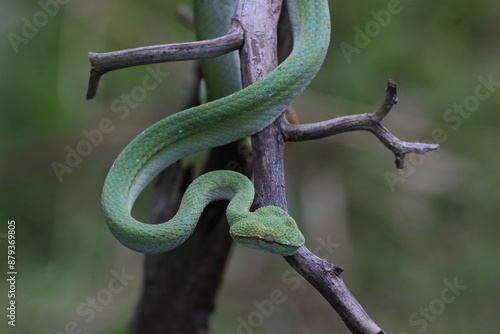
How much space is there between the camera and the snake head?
1.99 m

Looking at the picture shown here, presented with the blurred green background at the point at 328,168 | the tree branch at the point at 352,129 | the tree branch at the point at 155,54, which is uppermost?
the tree branch at the point at 155,54

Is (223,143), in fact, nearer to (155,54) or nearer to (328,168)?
(155,54)

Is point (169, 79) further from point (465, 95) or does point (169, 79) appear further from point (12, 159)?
point (465, 95)

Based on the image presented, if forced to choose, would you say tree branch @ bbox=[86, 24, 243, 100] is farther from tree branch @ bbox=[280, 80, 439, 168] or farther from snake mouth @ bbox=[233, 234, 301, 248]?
snake mouth @ bbox=[233, 234, 301, 248]

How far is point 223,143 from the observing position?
2461 millimetres

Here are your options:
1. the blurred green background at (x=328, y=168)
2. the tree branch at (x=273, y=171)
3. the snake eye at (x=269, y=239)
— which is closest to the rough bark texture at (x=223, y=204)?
the tree branch at (x=273, y=171)

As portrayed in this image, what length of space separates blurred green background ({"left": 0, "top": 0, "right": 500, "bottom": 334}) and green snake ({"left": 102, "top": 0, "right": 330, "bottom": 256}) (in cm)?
223

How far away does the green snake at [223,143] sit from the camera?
2172 millimetres

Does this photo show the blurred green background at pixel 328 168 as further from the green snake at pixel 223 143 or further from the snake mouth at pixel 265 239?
the snake mouth at pixel 265 239

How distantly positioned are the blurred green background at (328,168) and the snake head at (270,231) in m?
2.50

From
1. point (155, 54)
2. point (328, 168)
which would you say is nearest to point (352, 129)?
point (155, 54)

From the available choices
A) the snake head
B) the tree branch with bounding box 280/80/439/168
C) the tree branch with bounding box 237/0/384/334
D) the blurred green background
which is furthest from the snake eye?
the blurred green background

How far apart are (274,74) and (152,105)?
2.98 metres

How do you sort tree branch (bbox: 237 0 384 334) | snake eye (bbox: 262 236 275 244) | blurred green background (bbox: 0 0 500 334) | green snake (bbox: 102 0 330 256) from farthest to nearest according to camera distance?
blurred green background (bbox: 0 0 500 334) → green snake (bbox: 102 0 330 256) → snake eye (bbox: 262 236 275 244) → tree branch (bbox: 237 0 384 334)
